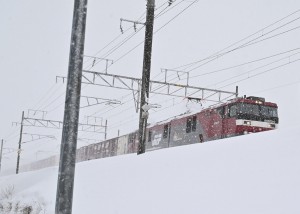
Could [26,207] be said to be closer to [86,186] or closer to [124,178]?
[86,186]

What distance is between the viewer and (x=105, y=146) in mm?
36656

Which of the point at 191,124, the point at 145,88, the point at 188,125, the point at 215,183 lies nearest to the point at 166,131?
the point at 188,125

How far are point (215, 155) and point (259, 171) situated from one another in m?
1.79

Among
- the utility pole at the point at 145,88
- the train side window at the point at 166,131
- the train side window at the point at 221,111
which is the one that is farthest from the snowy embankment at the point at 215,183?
the train side window at the point at 166,131

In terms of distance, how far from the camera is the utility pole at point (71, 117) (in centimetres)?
324

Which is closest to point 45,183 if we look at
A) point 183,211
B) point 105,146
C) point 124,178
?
point 124,178

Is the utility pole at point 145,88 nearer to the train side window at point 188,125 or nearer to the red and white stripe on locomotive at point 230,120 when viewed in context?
the red and white stripe on locomotive at point 230,120

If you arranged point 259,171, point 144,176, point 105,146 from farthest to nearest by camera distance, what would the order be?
point 105,146, point 144,176, point 259,171

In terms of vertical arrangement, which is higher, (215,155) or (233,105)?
(233,105)

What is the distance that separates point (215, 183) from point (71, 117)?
3.27 metres

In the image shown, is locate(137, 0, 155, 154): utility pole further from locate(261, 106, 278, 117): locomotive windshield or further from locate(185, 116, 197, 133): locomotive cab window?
locate(261, 106, 278, 117): locomotive windshield

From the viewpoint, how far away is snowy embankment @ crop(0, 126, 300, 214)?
476 cm

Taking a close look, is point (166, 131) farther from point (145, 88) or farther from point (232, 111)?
point (145, 88)

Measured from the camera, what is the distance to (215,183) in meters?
5.91
